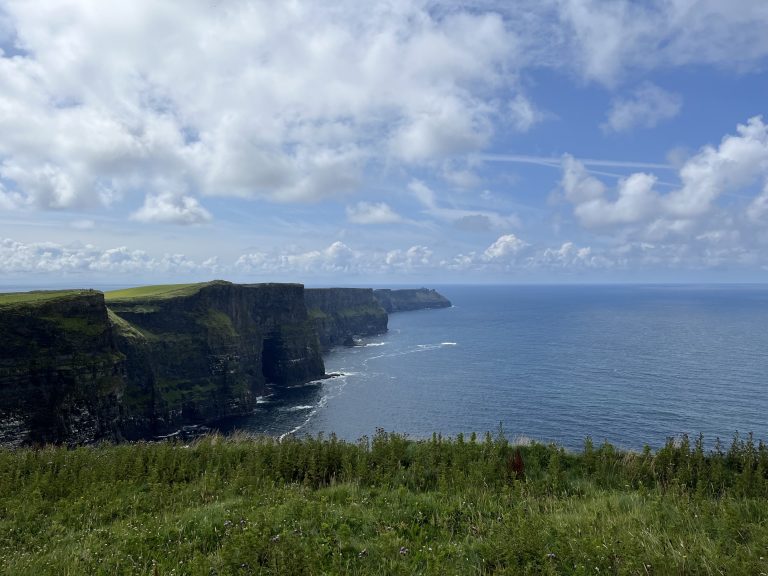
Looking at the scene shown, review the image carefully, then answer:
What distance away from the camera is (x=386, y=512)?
12680mm

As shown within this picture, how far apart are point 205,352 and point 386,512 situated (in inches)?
3873

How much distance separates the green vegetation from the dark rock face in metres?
53.8

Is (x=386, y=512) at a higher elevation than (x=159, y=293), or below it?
below

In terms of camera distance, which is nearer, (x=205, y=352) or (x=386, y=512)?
(x=386, y=512)

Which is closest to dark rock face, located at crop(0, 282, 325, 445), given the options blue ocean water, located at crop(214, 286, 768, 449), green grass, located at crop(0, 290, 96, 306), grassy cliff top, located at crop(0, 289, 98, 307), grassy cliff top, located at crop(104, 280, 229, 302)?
grassy cliff top, located at crop(0, 289, 98, 307)

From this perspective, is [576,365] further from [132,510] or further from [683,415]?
[132,510]

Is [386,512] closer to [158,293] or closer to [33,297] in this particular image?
[33,297]

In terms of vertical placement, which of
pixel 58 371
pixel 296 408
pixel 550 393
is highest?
pixel 58 371

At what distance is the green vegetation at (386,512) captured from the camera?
366 inches

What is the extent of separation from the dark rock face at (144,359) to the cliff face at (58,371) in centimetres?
14

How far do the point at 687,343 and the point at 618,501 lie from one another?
17216 centimetres

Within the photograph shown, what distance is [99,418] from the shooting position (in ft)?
228

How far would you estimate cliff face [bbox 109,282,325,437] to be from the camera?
283 ft

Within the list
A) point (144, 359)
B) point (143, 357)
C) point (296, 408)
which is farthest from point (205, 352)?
point (296, 408)
